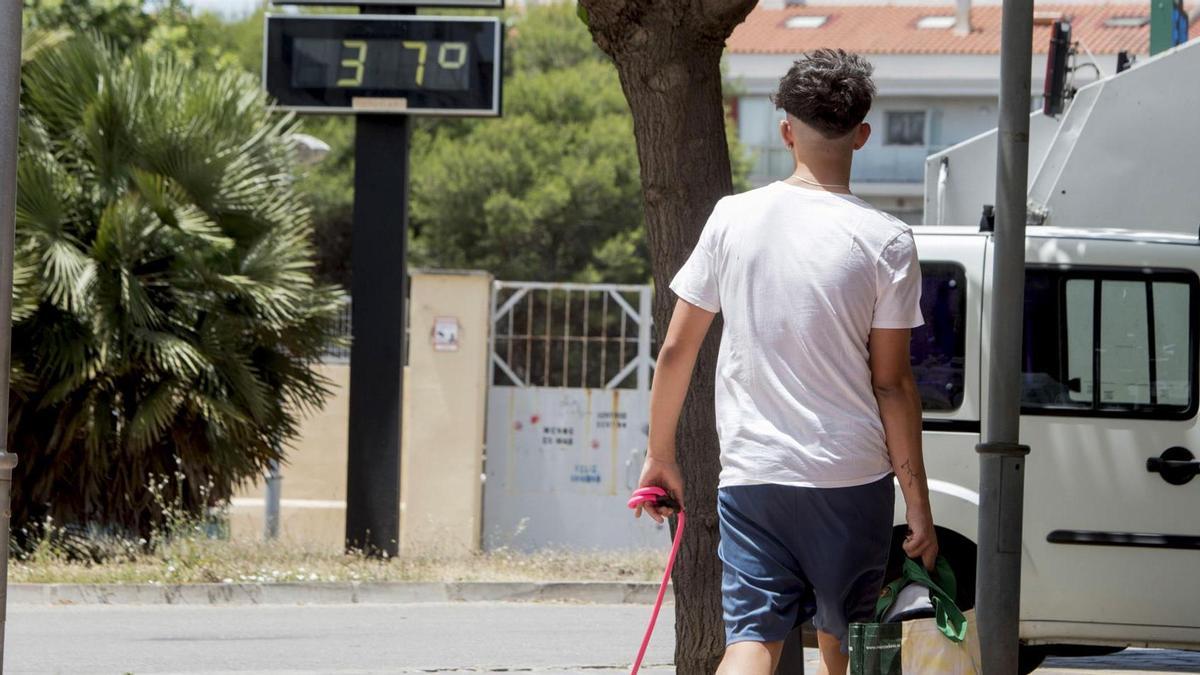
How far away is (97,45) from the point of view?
1254 centimetres

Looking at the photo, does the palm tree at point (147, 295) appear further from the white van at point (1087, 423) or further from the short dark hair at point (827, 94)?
the short dark hair at point (827, 94)

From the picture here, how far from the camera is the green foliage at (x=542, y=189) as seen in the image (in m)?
40.8

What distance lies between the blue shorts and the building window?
4969 centimetres

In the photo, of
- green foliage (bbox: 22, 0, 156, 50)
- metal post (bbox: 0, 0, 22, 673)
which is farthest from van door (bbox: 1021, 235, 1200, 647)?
green foliage (bbox: 22, 0, 156, 50)

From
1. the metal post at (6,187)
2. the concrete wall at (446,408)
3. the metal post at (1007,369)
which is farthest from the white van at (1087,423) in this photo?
the concrete wall at (446,408)

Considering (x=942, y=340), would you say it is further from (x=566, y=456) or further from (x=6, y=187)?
(x=566, y=456)

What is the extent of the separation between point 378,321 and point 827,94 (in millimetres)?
8345

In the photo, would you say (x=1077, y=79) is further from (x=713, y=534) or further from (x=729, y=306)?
(x=729, y=306)

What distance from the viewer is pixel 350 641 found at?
825 cm

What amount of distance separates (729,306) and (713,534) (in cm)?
133

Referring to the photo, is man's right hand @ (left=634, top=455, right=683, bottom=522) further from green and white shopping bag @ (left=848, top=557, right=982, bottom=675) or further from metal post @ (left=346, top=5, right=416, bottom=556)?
metal post @ (left=346, top=5, right=416, bottom=556)

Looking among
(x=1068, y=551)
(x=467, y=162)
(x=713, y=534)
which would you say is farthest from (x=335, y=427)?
(x=467, y=162)

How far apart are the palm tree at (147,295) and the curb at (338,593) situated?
1.80 m

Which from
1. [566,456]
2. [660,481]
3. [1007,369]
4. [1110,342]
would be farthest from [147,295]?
[660,481]
